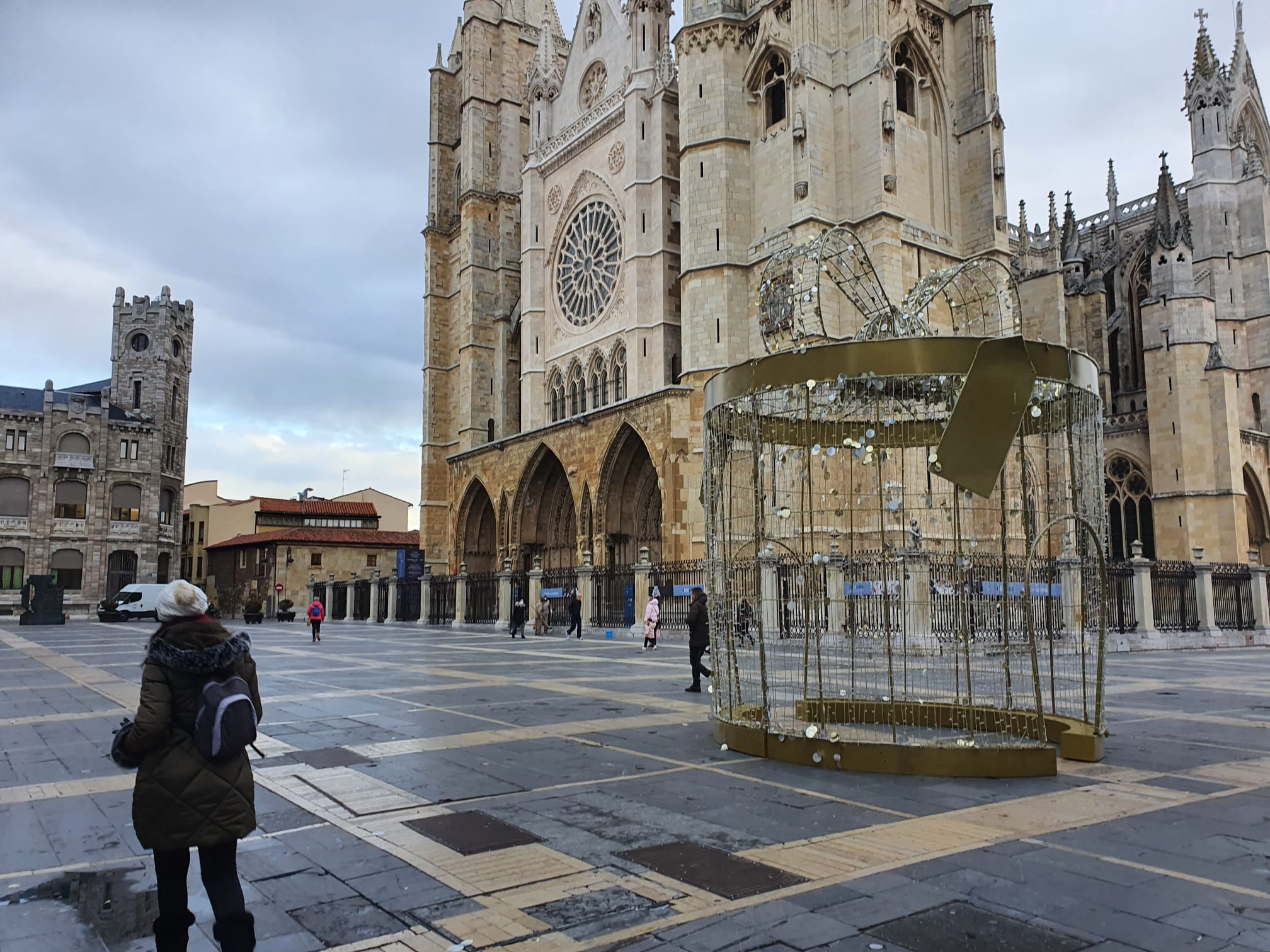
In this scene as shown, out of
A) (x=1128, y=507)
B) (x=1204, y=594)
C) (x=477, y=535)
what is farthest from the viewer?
(x=477, y=535)

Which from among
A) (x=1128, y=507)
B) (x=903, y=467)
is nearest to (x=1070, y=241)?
(x=1128, y=507)

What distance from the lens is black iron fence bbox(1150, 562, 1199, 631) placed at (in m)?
23.7

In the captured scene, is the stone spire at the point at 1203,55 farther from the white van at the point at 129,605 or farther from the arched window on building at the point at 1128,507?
the white van at the point at 129,605

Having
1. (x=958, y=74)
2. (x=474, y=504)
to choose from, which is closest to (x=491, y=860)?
(x=958, y=74)

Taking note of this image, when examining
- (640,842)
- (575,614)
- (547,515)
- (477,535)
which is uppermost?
(547,515)

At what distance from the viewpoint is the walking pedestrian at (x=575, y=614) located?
26625 mm

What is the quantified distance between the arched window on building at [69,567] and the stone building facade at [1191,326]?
47815mm

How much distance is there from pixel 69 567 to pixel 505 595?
3218cm

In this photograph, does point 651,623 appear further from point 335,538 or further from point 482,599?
point 335,538

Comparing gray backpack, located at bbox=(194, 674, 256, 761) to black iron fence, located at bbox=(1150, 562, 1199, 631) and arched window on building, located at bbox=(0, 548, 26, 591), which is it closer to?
black iron fence, located at bbox=(1150, 562, 1199, 631)

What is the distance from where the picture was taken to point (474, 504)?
135ft

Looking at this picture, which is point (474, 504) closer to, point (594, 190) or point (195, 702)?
point (594, 190)

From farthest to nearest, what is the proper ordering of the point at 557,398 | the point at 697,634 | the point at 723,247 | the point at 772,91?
the point at 557,398
the point at 772,91
the point at 723,247
the point at 697,634

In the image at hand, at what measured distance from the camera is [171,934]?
130 inches
